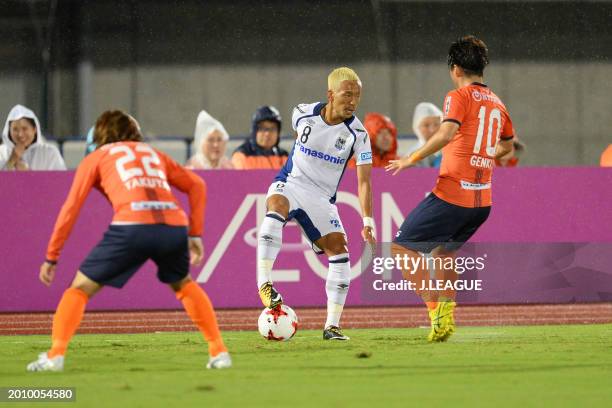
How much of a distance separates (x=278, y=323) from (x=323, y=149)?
4.76 feet

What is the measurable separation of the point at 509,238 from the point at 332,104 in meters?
4.33

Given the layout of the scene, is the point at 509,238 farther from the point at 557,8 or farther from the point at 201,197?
the point at 557,8

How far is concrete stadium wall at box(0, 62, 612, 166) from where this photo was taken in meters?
21.2

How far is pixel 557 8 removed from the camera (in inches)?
858

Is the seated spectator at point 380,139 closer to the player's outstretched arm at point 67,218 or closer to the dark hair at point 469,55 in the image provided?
the dark hair at point 469,55

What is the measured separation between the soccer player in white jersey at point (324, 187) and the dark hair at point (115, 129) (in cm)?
225

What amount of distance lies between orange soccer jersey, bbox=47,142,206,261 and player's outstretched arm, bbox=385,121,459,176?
1.85m

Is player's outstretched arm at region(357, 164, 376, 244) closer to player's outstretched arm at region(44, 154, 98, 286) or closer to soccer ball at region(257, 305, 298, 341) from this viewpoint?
soccer ball at region(257, 305, 298, 341)

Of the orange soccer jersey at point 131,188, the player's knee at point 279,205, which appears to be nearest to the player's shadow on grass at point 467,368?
the orange soccer jersey at point 131,188

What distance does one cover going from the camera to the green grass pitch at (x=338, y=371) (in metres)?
5.99

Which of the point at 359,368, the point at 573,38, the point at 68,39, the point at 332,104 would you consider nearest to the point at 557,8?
the point at 573,38

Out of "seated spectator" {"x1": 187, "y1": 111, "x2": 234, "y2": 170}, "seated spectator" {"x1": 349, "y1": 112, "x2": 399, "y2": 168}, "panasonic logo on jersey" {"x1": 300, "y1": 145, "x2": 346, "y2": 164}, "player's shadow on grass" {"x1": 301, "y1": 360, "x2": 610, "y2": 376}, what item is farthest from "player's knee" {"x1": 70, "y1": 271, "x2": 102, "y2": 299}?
"seated spectator" {"x1": 349, "y1": 112, "x2": 399, "y2": 168}

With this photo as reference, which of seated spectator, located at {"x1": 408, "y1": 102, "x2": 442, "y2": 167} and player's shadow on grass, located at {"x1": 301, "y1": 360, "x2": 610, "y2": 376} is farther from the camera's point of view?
seated spectator, located at {"x1": 408, "y1": 102, "x2": 442, "y2": 167}

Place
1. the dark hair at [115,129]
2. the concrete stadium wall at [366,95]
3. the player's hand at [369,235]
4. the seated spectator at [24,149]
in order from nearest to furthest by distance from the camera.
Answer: the dark hair at [115,129]
the player's hand at [369,235]
the seated spectator at [24,149]
the concrete stadium wall at [366,95]
